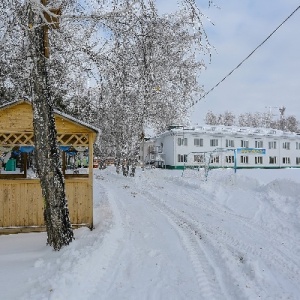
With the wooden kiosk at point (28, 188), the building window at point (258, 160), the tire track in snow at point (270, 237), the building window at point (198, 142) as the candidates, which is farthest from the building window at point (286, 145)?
the wooden kiosk at point (28, 188)

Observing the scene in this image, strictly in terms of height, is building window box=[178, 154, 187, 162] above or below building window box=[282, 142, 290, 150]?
below

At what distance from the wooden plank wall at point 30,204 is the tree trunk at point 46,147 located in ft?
9.67

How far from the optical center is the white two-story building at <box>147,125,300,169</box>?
48344 millimetres

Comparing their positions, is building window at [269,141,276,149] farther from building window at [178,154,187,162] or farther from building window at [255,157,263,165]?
building window at [178,154,187,162]

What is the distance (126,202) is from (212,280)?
9365mm

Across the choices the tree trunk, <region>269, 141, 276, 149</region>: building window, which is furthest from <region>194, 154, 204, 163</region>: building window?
the tree trunk

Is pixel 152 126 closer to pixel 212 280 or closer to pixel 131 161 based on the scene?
pixel 131 161

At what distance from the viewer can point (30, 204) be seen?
10000 millimetres

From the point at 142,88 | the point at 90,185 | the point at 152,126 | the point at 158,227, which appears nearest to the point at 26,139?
the point at 90,185

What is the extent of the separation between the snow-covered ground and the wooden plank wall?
0.59 meters

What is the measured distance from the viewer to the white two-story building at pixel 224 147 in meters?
48.3

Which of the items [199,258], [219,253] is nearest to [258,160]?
[219,253]

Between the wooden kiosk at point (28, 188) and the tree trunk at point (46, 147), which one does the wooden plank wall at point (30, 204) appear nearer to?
the wooden kiosk at point (28, 188)

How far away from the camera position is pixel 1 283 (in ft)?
17.8
